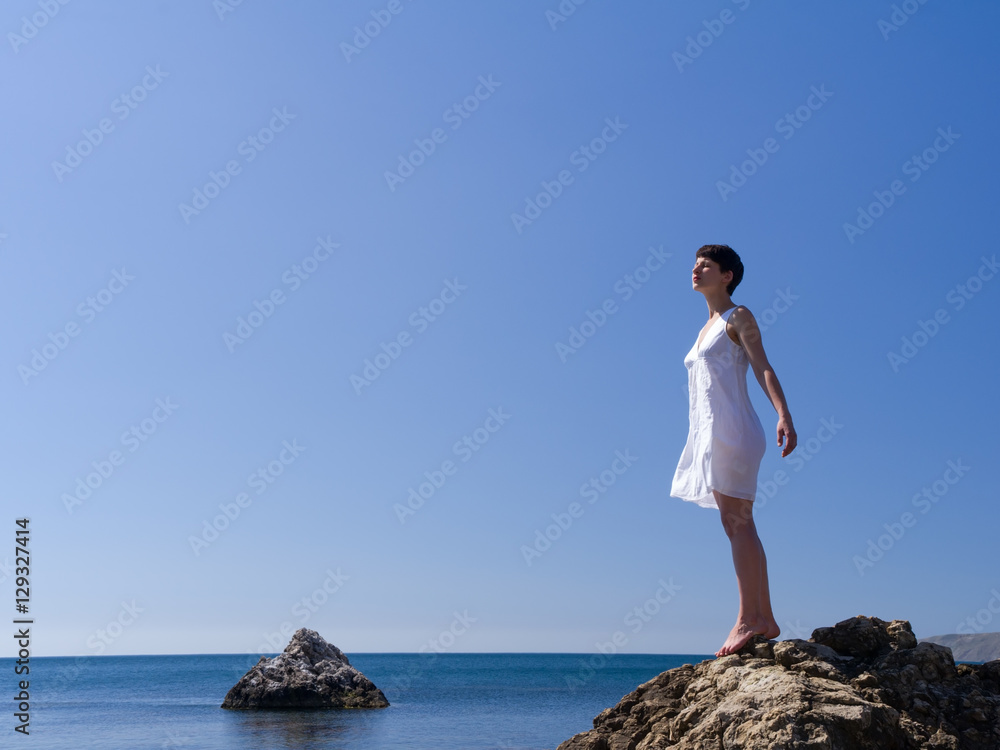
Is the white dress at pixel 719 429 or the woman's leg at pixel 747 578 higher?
the white dress at pixel 719 429

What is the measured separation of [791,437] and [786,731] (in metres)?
2.40

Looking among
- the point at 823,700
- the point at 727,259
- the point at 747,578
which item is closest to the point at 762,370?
the point at 727,259

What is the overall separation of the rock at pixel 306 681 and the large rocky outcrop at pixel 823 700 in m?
27.5

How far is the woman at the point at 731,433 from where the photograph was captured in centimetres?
717

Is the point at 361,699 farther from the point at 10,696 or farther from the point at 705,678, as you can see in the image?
the point at 10,696

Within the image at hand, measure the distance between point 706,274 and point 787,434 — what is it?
65.3 inches

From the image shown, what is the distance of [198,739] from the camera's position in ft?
91.0

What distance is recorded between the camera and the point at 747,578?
23.4 feet

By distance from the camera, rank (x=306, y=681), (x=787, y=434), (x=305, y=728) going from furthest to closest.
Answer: (x=306, y=681)
(x=305, y=728)
(x=787, y=434)

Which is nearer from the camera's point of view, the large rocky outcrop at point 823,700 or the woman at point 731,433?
the large rocky outcrop at point 823,700

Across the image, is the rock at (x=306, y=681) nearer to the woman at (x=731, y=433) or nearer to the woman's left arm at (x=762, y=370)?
the woman at (x=731, y=433)

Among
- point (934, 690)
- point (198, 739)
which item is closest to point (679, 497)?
point (934, 690)

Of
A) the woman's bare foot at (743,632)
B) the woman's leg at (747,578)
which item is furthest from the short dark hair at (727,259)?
the woman's bare foot at (743,632)

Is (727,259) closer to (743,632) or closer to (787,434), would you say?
(787,434)
